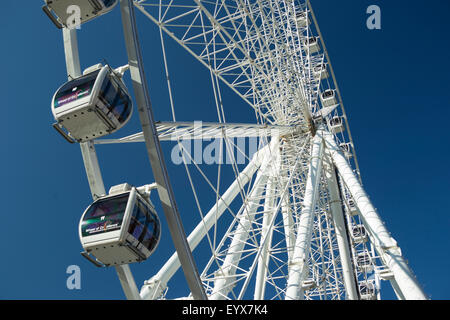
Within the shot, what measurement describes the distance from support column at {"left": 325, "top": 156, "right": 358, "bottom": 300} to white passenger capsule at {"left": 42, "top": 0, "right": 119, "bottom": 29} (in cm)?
1147

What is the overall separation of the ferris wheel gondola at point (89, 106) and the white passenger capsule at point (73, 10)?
37.8 inches

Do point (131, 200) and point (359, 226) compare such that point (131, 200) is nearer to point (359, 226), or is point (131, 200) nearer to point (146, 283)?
point (146, 283)

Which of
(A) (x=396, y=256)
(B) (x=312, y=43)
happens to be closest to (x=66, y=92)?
(A) (x=396, y=256)

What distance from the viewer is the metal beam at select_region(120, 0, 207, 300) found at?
6750 millimetres

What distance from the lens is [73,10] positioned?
291 inches

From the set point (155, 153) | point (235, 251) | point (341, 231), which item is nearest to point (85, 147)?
point (155, 153)

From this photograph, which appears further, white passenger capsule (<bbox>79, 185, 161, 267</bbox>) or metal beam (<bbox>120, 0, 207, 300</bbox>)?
metal beam (<bbox>120, 0, 207, 300</bbox>)

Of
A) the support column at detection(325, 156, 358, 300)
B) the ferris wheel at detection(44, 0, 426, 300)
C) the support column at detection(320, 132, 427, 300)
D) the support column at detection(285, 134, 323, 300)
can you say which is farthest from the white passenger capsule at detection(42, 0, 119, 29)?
the support column at detection(325, 156, 358, 300)

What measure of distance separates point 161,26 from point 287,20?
934 cm

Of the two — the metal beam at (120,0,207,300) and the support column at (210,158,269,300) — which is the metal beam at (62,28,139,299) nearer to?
the metal beam at (120,0,207,300)

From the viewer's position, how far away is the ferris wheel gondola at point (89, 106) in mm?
6883

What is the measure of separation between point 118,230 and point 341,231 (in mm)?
11907

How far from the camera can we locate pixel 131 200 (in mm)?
6684

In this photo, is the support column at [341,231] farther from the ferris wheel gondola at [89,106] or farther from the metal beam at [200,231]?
the ferris wheel gondola at [89,106]
